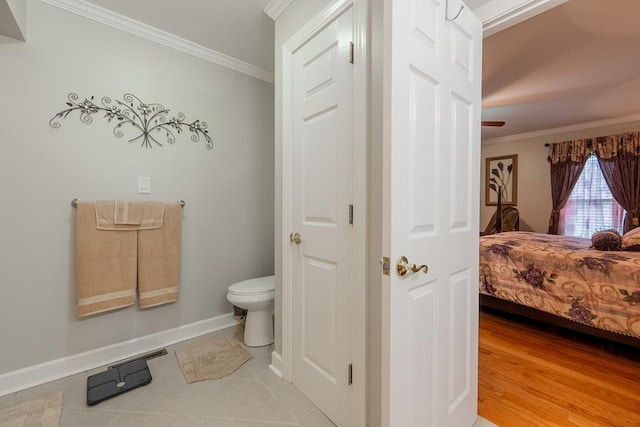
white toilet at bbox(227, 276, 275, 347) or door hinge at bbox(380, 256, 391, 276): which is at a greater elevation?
door hinge at bbox(380, 256, 391, 276)

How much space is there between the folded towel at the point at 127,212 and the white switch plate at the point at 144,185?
0.36 feet

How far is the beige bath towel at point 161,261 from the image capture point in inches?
78.5

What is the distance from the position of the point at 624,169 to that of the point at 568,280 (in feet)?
11.2

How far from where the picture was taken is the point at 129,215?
193cm

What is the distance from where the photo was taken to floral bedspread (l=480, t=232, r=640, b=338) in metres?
1.97

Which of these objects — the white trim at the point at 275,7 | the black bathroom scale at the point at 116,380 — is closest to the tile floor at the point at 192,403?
the black bathroom scale at the point at 116,380

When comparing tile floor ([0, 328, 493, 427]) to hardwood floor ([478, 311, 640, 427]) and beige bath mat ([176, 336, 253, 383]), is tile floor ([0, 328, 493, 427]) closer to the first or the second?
beige bath mat ([176, 336, 253, 383])

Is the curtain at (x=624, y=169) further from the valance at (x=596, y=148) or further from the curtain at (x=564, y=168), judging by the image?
the curtain at (x=564, y=168)

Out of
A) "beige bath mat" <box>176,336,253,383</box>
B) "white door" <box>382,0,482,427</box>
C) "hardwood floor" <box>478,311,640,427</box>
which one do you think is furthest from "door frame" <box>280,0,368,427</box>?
"beige bath mat" <box>176,336,253,383</box>

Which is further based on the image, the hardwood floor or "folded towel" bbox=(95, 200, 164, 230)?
"folded towel" bbox=(95, 200, 164, 230)

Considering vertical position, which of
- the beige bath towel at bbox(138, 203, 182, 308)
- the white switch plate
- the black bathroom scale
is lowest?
the black bathroom scale

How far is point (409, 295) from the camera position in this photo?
0.97 meters

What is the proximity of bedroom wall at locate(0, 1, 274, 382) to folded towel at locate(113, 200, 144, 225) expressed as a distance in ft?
0.26

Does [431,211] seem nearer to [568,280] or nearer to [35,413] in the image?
[568,280]
